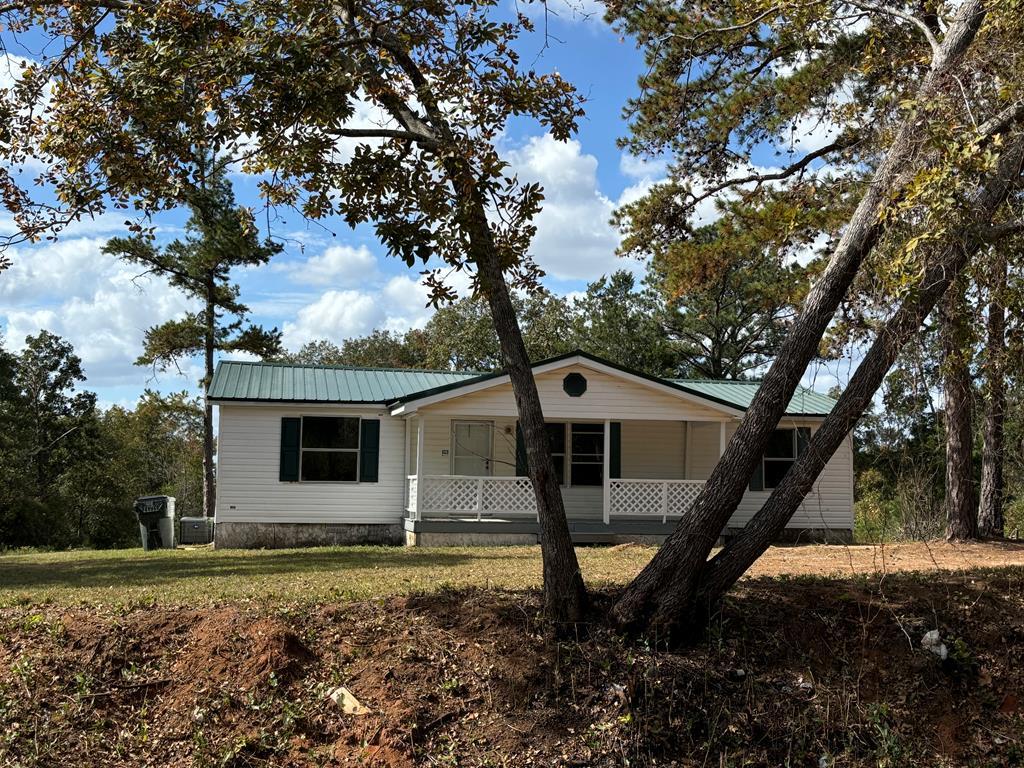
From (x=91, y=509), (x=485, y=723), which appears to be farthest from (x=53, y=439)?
(x=485, y=723)

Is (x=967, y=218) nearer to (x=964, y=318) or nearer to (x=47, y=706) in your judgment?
(x=964, y=318)

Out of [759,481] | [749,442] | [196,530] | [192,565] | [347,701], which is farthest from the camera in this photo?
[196,530]

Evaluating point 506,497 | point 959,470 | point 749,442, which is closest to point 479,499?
point 506,497

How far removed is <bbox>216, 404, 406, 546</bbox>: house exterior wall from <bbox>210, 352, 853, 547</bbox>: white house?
0.02 metres

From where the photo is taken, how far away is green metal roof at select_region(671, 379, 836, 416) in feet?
59.6

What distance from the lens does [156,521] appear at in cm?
1767

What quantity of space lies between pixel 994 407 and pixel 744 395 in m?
8.04

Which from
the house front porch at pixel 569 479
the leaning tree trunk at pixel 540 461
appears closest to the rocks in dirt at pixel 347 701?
the leaning tree trunk at pixel 540 461

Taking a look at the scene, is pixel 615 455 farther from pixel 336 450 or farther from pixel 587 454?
pixel 336 450

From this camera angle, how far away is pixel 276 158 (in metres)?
6.59

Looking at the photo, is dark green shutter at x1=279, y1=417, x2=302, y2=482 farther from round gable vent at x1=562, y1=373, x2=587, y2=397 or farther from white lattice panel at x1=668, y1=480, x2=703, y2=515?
white lattice panel at x1=668, y1=480, x2=703, y2=515

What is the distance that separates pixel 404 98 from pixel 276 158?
3.57 ft

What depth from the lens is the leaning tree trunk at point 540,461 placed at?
6.45m

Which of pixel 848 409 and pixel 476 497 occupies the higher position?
pixel 848 409
